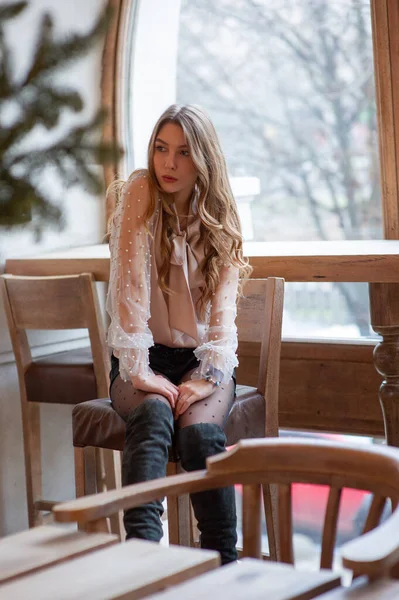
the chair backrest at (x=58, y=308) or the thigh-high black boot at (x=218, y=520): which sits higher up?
the chair backrest at (x=58, y=308)

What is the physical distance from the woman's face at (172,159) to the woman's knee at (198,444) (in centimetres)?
63

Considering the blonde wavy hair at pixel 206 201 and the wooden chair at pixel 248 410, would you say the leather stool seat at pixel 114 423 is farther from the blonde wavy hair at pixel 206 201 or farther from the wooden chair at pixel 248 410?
the blonde wavy hair at pixel 206 201

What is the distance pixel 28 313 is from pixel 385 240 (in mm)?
1135

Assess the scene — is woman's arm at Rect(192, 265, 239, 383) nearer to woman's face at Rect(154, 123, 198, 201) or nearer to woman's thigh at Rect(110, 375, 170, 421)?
woman's thigh at Rect(110, 375, 170, 421)

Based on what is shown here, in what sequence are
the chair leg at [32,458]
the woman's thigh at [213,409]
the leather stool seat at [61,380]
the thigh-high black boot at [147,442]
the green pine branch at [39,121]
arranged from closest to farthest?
the green pine branch at [39,121] < the thigh-high black boot at [147,442] < the woman's thigh at [213,409] < the leather stool seat at [61,380] < the chair leg at [32,458]

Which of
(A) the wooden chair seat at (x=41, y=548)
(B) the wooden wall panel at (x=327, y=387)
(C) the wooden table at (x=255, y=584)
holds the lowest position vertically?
(B) the wooden wall panel at (x=327, y=387)

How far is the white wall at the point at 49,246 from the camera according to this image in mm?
3010

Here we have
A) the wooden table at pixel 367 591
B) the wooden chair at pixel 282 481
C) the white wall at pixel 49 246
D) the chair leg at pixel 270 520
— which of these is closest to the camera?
the wooden table at pixel 367 591

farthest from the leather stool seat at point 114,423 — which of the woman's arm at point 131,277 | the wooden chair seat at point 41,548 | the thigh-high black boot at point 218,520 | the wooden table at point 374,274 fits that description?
the wooden chair seat at point 41,548

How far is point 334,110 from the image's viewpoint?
307 cm

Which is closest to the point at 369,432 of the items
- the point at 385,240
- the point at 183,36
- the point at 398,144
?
the point at 385,240

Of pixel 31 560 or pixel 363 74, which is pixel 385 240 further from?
pixel 31 560

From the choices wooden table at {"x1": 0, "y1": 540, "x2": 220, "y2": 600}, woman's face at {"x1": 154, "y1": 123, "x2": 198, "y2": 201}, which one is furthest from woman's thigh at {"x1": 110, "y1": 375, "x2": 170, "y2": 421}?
wooden table at {"x1": 0, "y1": 540, "x2": 220, "y2": 600}

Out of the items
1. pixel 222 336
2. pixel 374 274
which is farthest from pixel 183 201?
pixel 374 274
